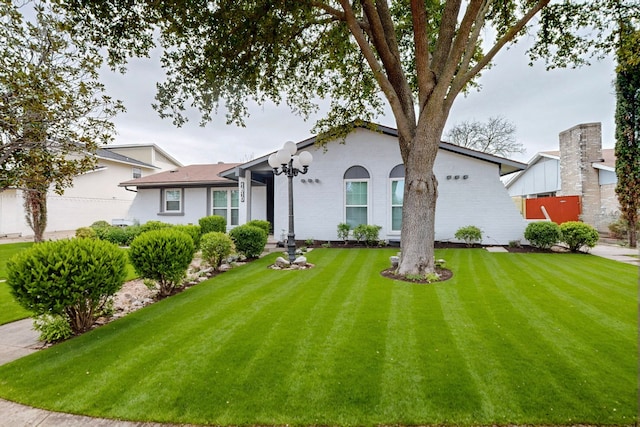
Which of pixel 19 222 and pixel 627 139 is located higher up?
pixel 627 139

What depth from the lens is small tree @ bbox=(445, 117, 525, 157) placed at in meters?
30.4

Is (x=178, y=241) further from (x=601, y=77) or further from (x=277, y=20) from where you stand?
(x=601, y=77)

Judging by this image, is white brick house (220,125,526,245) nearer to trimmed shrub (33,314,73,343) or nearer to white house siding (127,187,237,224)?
white house siding (127,187,237,224)

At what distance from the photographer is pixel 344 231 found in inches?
445

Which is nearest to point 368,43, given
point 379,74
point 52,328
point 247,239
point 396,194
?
point 379,74

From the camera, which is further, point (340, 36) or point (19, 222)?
point (19, 222)

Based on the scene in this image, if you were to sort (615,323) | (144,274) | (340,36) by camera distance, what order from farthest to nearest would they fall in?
1. (340,36)
2. (144,274)
3. (615,323)

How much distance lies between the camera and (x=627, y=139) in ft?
36.4

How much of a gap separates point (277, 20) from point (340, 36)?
221 cm

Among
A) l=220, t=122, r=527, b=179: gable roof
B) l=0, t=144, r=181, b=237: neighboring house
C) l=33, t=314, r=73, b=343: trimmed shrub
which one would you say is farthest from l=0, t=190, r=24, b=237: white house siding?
l=33, t=314, r=73, b=343: trimmed shrub

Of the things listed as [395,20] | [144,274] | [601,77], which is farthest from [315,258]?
[601,77]

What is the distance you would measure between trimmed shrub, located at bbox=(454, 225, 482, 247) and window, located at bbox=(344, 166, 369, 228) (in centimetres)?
349

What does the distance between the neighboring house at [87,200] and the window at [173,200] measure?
3.11m

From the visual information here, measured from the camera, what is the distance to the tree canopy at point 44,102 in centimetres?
397
